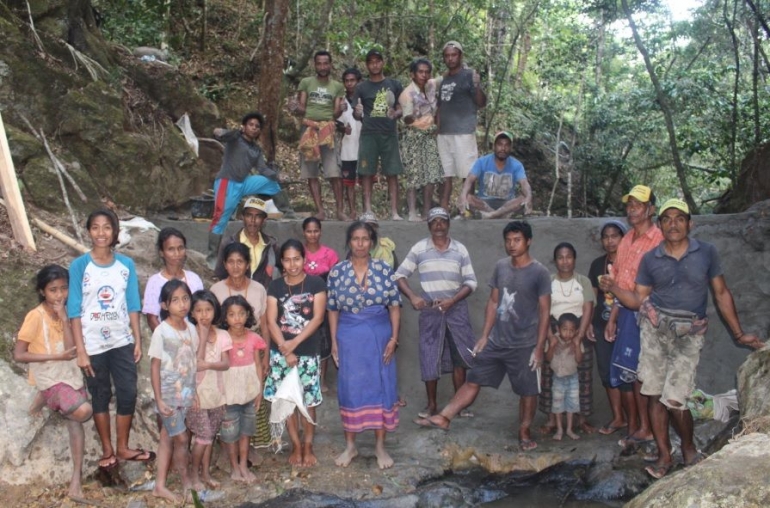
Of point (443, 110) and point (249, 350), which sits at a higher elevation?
point (443, 110)

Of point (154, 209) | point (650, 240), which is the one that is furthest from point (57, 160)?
point (650, 240)

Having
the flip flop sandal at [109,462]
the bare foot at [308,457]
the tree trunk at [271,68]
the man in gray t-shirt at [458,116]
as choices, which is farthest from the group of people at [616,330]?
the tree trunk at [271,68]

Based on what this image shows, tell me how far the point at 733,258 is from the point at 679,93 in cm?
476

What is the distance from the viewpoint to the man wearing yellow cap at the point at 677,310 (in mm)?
4730

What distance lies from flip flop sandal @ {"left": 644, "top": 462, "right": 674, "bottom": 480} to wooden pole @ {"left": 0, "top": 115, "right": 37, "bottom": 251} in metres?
5.21

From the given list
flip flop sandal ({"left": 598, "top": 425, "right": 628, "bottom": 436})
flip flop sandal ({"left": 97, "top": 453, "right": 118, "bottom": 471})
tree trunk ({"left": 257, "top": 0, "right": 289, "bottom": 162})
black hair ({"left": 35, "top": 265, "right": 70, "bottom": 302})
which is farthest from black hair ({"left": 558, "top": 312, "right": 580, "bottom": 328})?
tree trunk ({"left": 257, "top": 0, "right": 289, "bottom": 162})

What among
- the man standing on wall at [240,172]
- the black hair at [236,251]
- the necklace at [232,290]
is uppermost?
the man standing on wall at [240,172]

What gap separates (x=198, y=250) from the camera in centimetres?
799

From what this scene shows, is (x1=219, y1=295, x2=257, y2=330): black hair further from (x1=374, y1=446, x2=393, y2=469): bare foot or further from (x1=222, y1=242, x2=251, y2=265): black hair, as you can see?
(x1=374, y1=446, x2=393, y2=469): bare foot

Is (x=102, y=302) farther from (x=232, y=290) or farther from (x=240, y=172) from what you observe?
(x=240, y=172)

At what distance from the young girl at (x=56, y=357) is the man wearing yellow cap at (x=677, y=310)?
3.85m

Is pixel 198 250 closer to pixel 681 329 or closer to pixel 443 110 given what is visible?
pixel 443 110

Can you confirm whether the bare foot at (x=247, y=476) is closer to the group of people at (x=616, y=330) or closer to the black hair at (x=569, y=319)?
the group of people at (x=616, y=330)

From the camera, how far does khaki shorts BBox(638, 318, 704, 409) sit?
4766 mm
